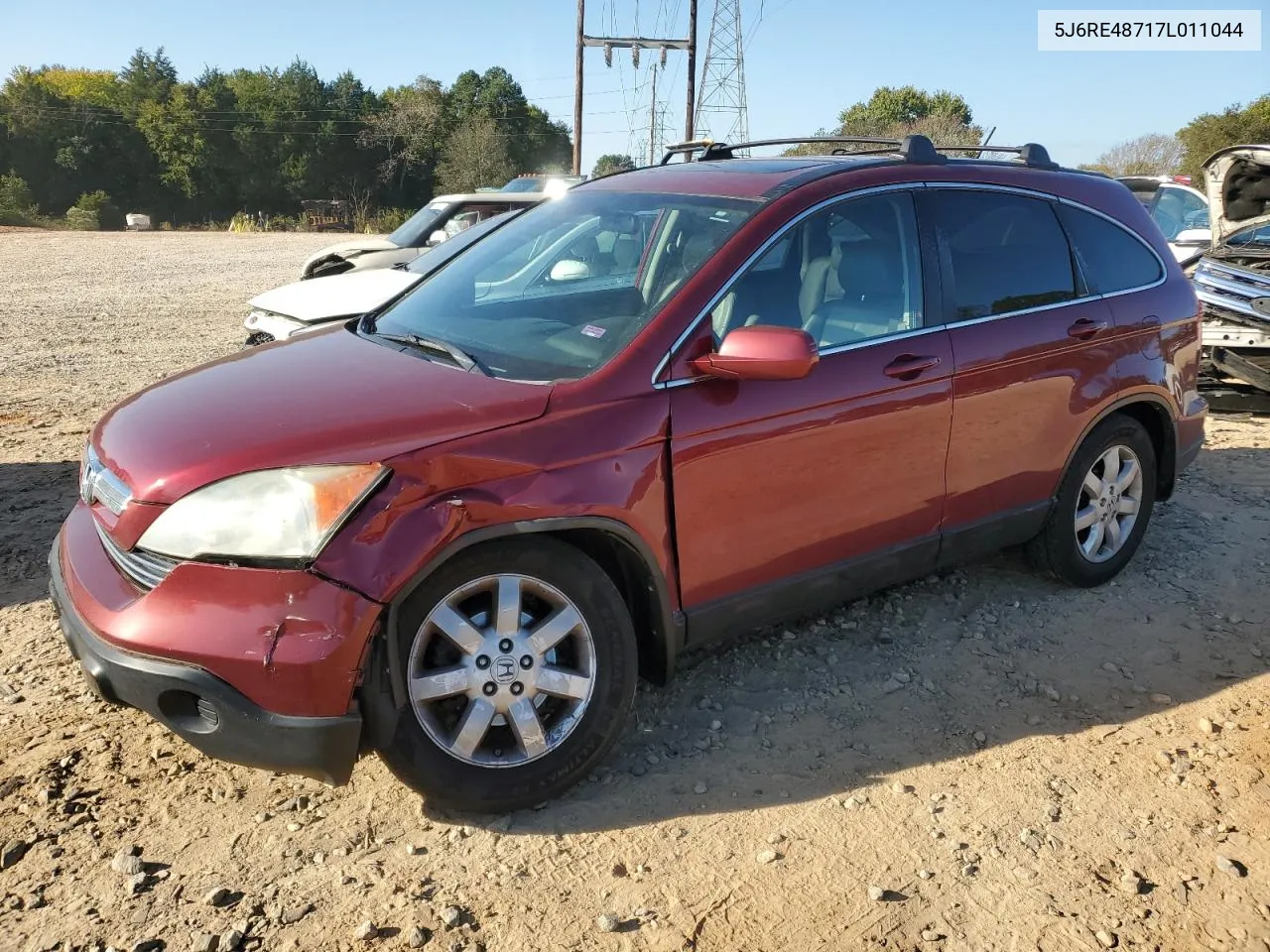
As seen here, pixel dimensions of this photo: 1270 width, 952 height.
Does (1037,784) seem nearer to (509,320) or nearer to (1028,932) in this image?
(1028,932)

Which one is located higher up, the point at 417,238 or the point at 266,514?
the point at 417,238

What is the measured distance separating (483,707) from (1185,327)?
3.72 meters

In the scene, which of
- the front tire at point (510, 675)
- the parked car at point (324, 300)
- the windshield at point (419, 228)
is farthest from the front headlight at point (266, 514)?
the windshield at point (419, 228)

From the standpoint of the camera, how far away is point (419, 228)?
1024cm

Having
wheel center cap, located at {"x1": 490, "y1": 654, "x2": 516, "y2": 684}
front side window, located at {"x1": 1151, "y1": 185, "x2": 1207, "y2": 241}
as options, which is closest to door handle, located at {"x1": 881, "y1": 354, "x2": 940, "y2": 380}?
wheel center cap, located at {"x1": 490, "y1": 654, "x2": 516, "y2": 684}

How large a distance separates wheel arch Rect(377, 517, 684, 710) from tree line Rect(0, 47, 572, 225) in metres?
49.8

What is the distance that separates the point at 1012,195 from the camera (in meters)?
4.08

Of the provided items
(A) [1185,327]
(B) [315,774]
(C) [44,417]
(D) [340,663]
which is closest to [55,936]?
(B) [315,774]

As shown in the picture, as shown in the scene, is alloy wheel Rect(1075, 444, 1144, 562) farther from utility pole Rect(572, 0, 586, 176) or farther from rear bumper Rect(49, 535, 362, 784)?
utility pole Rect(572, 0, 586, 176)

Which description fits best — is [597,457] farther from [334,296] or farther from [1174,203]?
[1174,203]

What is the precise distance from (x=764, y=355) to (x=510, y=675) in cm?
119

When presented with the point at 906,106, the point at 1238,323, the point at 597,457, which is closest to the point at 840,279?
the point at 597,457

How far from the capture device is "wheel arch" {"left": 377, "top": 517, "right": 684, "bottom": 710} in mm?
2609

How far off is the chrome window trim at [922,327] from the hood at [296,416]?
18.6 inches
